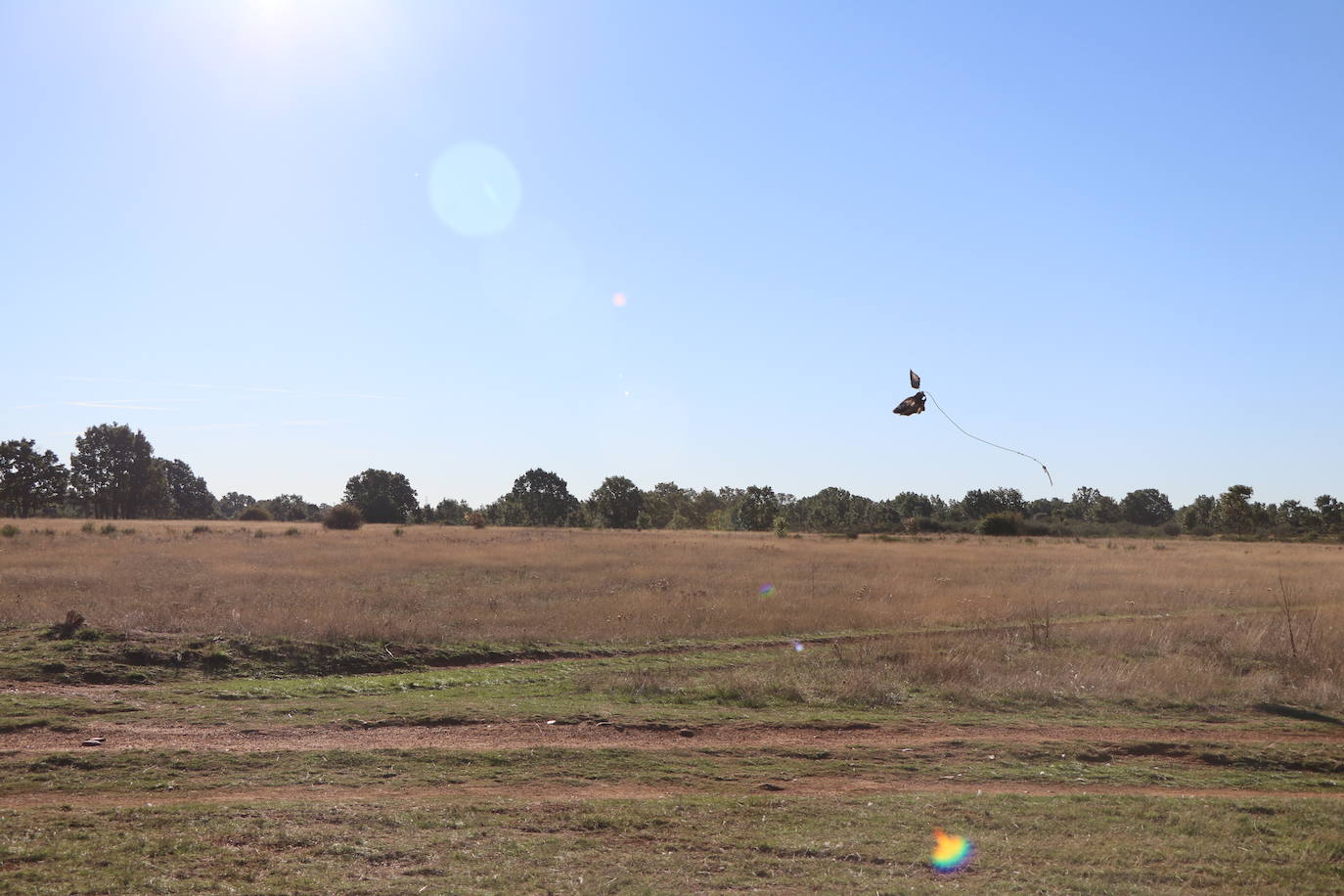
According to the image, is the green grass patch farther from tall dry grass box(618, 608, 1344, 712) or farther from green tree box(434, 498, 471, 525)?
green tree box(434, 498, 471, 525)

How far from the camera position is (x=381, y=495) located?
111062 mm

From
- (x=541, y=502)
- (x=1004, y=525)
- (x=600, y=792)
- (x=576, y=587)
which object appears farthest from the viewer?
(x=541, y=502)

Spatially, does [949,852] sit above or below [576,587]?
below

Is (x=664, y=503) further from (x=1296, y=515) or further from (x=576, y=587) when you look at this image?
(x=576, y=587)

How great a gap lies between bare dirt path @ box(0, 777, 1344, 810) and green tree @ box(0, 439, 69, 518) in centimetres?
9562

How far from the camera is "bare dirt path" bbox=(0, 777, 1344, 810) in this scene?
26.6 ft

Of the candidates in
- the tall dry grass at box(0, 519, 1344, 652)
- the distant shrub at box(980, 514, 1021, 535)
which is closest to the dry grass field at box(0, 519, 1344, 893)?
the tall dry grass at box(0, 519, 1344, 652)

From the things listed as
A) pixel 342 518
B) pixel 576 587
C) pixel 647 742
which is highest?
pixel 342 518

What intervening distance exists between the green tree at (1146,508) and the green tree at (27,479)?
410 ft

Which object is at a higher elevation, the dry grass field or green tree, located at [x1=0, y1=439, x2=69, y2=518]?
green tree, located at [x1=0, y1=439, x2=69, y2=518]

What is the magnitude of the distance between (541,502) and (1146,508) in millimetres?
84003

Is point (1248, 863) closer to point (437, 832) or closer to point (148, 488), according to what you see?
point (437, 832)

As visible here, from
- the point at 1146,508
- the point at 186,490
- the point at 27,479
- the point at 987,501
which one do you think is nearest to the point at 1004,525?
the point at 987,501

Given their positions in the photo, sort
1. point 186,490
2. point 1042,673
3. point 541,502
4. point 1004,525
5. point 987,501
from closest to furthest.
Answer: point 1042,673 < point 1004,525 < point 987,501 < point 541,502 < point 186,490
